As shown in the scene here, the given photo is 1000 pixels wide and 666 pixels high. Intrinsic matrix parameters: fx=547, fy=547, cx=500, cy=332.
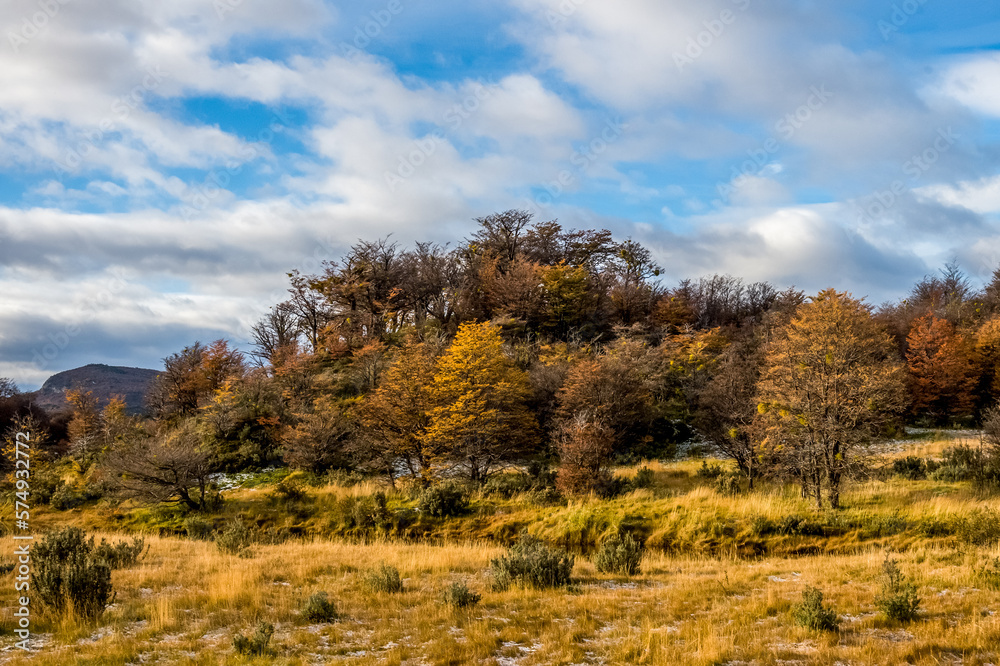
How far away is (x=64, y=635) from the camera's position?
24.1 feet

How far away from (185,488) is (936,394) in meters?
43.0

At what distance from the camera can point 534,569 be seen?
35.4 feet

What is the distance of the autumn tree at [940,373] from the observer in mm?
34344

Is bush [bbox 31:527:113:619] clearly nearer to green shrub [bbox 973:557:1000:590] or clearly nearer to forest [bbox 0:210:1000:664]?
forest [bbox 0:210:1000:664]

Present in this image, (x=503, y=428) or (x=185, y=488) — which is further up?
(x=503, y=428)

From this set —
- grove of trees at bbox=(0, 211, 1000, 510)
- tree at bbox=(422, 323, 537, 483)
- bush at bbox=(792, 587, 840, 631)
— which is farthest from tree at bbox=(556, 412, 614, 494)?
bush at bbox=(792, 587, 840, 631)

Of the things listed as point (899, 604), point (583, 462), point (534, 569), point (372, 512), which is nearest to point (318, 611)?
point (534, 569)

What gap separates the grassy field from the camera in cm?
694

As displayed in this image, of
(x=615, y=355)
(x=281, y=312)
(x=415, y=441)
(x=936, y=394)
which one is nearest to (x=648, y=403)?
(x=615, y=355)

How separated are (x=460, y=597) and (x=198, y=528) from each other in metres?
16.2

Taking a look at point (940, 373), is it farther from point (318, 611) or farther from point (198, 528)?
point (198, 528)

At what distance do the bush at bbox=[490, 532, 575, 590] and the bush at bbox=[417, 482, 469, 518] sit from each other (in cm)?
1088

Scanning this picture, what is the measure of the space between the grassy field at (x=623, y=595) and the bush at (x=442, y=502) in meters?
1.50

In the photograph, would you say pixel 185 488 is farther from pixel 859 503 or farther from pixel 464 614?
pixel 859 503
